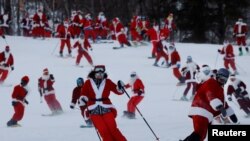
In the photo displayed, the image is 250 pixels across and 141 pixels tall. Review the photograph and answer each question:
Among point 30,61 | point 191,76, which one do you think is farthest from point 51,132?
point 30,61

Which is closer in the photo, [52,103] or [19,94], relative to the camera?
[19,94]

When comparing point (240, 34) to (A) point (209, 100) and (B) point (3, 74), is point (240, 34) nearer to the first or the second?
(B) point (3, 74)

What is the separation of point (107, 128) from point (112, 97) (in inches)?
325

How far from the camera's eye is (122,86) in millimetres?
9250

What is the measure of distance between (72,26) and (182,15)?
1441cm

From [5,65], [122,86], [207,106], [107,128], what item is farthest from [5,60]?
[207,106]

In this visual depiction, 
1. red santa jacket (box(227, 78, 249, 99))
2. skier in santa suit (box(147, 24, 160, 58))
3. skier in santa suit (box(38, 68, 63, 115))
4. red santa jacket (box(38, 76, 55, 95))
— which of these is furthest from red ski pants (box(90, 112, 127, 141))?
skier in santa suit (box(147, 24, 160, 58))

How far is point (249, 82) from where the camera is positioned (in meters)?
19.4

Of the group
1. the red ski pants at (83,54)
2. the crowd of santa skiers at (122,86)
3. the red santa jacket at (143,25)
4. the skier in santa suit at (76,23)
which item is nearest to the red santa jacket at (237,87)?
the crowd of santa skiers at (122,86)

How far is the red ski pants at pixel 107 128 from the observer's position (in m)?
8.74

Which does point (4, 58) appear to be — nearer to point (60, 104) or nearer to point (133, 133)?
Result: point (60, 104)

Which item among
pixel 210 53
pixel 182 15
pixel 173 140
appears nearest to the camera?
pixel 173 140

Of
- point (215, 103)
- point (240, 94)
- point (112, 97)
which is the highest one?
point (215, 103)

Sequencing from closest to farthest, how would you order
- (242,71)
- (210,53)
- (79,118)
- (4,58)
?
1. (79,118)
2. (4,58)
3. (242,71)
4. (210,53)
